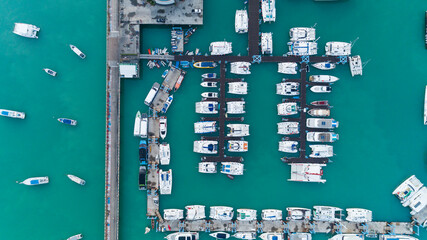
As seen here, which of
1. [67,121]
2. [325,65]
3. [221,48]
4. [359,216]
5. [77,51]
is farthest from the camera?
[77,51]

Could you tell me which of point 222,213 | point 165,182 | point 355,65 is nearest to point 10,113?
Result: point 165,182

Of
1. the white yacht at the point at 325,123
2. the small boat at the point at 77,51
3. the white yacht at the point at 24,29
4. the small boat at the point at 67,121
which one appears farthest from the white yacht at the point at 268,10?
the white yacht at the point at 24,29

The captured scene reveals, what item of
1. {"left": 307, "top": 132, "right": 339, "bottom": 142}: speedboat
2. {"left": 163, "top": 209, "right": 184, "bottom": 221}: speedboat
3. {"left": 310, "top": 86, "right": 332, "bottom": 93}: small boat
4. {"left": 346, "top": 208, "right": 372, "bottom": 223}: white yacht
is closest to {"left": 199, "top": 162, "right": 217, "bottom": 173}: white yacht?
{"left": 163, "top": 209, "right": 184, "bottom": 221}: speedboat

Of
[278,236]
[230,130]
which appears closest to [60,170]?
[230,130]

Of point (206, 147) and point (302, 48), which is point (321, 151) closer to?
point (302, 48)

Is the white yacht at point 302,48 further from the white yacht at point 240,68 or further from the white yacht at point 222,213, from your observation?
the white yacht at point 222,213

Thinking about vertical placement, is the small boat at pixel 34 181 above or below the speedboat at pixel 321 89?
below
